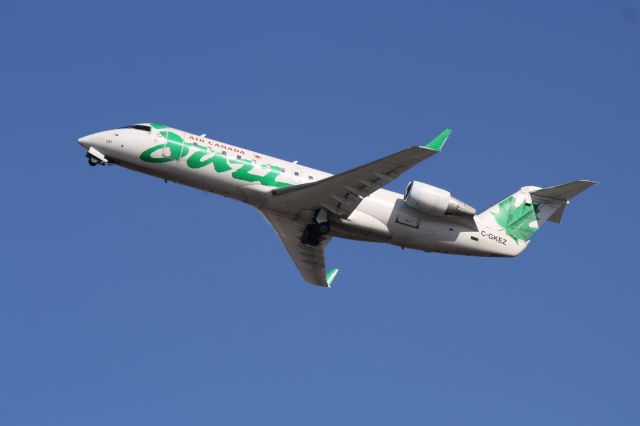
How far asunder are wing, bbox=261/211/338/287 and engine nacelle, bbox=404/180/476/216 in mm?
3575

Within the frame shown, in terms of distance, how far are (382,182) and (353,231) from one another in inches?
92.1

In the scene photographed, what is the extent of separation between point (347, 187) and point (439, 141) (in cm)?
352

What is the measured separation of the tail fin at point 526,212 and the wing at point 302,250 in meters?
5.56

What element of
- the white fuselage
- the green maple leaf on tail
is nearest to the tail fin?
the green maple leaf on tail

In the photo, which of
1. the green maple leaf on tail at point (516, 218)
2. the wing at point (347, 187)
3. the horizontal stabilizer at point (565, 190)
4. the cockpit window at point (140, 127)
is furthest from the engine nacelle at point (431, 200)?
the cockpit window at point (140, 127)

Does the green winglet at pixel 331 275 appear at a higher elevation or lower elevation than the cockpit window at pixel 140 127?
lower

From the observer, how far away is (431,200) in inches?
1288

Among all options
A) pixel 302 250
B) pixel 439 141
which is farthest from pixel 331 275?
pixel 439 141

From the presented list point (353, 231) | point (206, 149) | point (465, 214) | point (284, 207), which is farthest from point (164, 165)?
point (465, 214)

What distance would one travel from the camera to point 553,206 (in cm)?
3497

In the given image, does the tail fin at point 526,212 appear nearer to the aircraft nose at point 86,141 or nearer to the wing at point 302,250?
the wing at point 302,250

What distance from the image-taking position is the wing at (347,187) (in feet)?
101

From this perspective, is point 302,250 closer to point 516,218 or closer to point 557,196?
point 516,218

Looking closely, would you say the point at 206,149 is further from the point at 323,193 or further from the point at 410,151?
the point at 410,151
